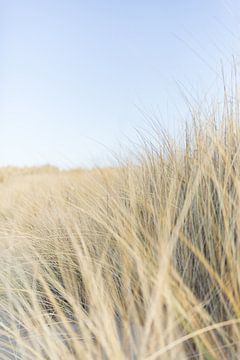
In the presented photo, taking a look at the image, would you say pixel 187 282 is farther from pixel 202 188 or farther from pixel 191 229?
pixel 202 188

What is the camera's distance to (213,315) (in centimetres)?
90

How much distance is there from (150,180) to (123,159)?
512mm

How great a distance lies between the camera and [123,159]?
2.00m

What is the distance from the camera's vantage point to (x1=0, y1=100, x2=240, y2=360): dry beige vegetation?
0.78 meters

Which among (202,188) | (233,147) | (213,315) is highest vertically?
(233,147)

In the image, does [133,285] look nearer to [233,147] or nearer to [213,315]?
[213,315]

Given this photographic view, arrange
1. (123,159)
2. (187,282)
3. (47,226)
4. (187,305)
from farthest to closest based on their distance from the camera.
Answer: (123,159) → (47,226) → (187,282) → (187,305)

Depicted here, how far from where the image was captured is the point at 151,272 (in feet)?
3.08

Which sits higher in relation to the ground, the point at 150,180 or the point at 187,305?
the point at 150,180

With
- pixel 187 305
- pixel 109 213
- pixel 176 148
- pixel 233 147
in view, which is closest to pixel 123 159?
pixel 176 148

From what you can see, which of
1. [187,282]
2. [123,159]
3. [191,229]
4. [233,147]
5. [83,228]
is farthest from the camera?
[123,159]

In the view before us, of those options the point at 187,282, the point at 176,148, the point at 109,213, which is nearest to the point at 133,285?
the point at 187,282

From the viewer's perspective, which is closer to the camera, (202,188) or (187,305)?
(187,305)

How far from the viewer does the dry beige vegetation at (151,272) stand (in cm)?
78
